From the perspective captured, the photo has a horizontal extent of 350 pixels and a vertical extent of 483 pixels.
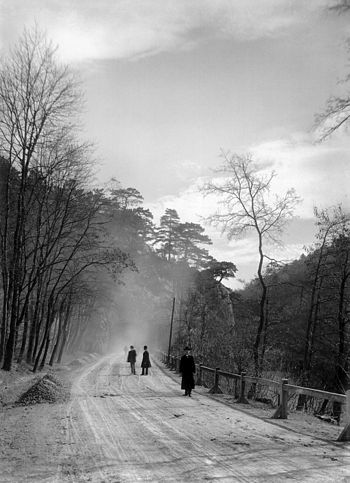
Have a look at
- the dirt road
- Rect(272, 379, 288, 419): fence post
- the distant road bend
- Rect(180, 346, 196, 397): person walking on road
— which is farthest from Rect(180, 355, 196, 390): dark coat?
Rect(272, 379, 288, 419): fence post

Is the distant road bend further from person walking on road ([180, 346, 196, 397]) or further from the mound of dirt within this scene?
person walking on road ([180, 346, 196, 397])

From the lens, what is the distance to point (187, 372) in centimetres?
1712

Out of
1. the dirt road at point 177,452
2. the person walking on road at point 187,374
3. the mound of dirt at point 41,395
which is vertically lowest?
the mound of dirt at point 41,395

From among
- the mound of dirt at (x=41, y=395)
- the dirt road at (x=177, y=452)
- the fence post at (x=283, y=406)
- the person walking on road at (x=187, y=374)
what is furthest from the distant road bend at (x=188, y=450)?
the person walking on road at (x=187, y=374)

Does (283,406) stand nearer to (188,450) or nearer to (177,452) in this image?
(188,450)

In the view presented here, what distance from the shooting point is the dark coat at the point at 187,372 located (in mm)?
16672

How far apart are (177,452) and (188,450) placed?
0.77ft

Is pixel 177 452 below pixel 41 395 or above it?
above

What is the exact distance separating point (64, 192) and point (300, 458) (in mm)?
20630

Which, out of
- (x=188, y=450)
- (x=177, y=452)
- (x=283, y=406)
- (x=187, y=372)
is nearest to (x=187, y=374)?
(x=187, y=372)

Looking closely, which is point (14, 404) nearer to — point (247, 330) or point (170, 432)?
point (170, 432)

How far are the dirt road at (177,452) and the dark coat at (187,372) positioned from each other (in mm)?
5267

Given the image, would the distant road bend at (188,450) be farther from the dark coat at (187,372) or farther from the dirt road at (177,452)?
the dark coat at (187,372)

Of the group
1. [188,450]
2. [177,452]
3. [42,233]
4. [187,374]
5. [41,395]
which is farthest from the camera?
[42,233]
